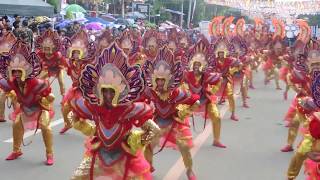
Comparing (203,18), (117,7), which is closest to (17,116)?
(117,7)

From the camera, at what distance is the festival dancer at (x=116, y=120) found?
14.8 feet

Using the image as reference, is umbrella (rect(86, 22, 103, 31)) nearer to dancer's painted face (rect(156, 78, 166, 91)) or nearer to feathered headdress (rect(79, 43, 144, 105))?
dancer's painted face (rect(156, 78, 166, 91))

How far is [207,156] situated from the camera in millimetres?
7730

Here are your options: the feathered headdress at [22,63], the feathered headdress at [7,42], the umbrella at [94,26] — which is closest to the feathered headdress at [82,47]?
the feathered headdress at [7,42]

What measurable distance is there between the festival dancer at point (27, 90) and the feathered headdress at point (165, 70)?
1.39 metres

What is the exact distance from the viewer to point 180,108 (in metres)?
6.04

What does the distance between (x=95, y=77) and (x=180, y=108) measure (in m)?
1.68

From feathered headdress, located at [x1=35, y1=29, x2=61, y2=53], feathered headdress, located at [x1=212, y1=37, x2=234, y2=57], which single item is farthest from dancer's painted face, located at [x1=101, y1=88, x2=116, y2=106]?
feathered headdress, located at [x1=35, y1=29, x2=61, y2=53]

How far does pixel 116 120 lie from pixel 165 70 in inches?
56.4

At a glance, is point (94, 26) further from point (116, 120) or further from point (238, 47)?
point (116, 120)

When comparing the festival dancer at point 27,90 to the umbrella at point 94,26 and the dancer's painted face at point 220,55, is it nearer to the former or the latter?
the dancer's painted face at point 220,55

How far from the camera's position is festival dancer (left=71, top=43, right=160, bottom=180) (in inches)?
177

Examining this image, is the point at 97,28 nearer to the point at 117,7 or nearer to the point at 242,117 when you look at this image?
the point at 242,117

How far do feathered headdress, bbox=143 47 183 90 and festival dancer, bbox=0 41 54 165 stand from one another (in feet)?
4.57
